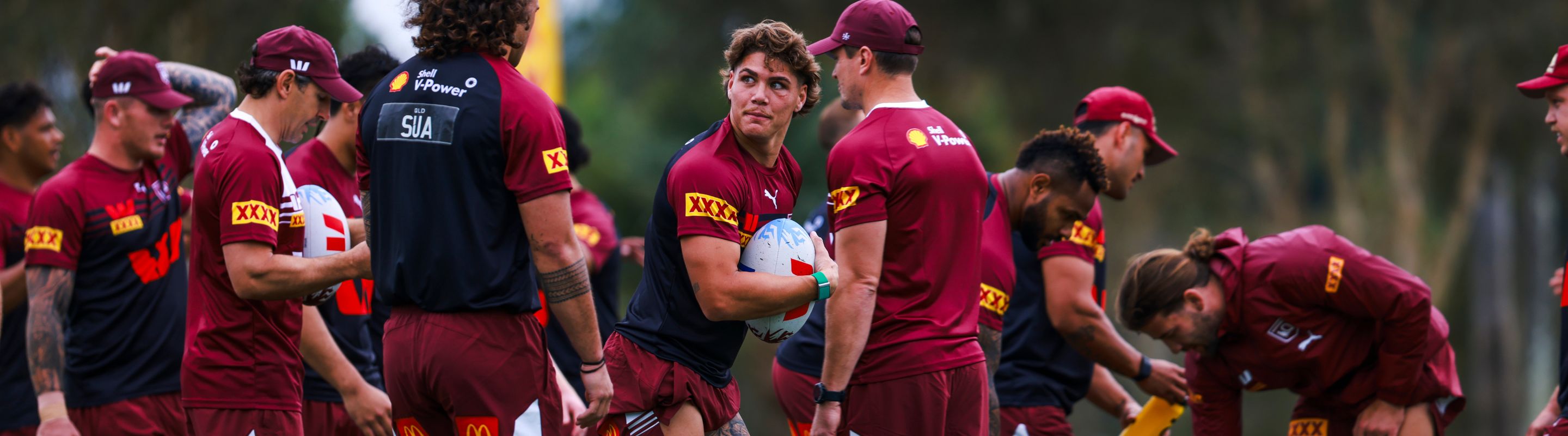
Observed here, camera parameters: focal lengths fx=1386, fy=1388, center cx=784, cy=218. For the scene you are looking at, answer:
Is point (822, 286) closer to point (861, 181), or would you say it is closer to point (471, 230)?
point (861, 181)

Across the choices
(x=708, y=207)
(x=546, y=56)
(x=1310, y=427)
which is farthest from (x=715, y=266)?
(x=546, y=56)

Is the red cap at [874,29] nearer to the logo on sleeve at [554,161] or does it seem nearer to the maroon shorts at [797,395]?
the logo on sleeve at [554,161]

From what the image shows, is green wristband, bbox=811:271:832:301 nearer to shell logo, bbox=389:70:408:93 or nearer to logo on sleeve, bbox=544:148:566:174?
logo on sleeve, bbox=544:148:566:174

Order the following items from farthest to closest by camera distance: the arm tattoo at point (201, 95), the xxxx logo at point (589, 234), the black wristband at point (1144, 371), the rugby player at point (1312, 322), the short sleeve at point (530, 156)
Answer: the xxxx logo at point (589, 234), the arm tattoo at point (201, 95), the black wristband at point (1144, 371), the rugby player at point (1312, 322), the short sleeve at point (530, 156)

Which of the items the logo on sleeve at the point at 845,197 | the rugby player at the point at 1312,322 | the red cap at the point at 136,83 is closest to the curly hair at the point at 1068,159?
the rugby player at the point at 1312,322

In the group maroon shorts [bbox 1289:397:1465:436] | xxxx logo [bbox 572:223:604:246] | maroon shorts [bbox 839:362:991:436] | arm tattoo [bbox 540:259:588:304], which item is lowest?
maroon shorts [bbox 1289:397:1465:436]

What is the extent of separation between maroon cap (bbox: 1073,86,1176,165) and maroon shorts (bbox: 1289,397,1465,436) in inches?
61.8

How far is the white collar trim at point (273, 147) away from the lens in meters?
5.26

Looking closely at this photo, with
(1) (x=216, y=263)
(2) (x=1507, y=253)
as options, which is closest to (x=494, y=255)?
(1) (x=216, y=263)

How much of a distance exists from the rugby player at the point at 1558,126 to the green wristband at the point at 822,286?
12.0 feet

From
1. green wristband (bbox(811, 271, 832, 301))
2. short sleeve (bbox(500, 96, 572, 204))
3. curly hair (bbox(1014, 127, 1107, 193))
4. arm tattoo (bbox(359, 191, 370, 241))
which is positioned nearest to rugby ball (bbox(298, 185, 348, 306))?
arm tattoo (bbox(359, 191, 370, 241))

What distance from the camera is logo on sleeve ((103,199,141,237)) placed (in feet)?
21.3

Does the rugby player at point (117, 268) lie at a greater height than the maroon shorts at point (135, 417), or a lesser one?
greater

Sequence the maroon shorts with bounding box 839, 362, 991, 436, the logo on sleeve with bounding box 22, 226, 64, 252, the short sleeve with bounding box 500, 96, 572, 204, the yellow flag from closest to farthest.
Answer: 1. the short sleeve with bounding box 500, 96, 572, 204
2. the maroon shorts with bounding box 839, 362, 991, 436
3. the logo on sleeve with bounding box 22, 226, 64, 252
4. the yellow flag
